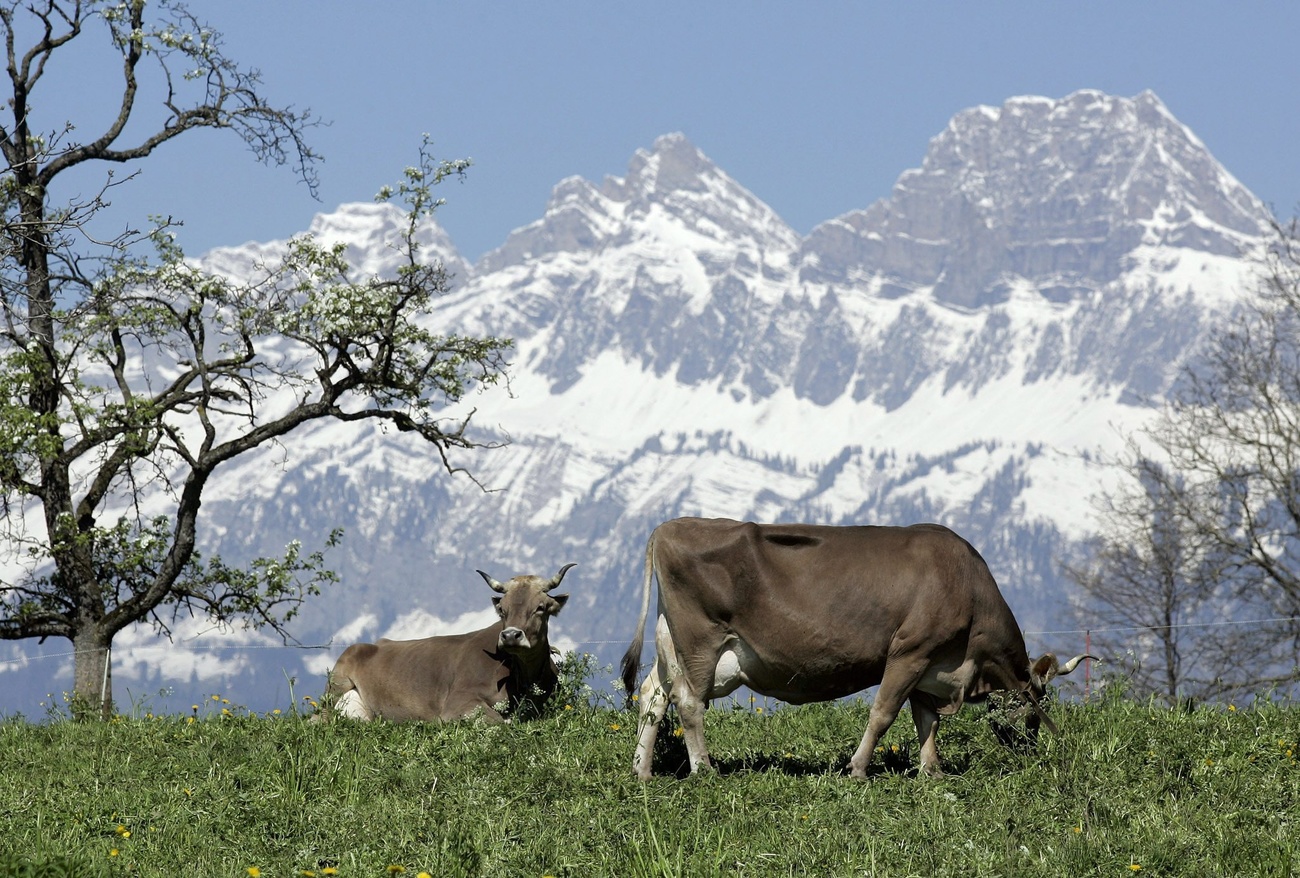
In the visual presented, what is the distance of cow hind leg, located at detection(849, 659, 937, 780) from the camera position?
12.7 m

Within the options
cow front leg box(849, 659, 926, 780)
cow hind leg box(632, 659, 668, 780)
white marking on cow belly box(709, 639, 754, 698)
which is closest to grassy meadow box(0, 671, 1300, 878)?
cow hind leg box(632, 659, 668, 780)

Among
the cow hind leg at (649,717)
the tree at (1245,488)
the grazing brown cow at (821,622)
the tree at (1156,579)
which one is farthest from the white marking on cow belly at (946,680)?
the tree at (1245,488)

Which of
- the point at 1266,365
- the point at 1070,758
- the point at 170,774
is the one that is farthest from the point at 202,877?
the point at 1266,365

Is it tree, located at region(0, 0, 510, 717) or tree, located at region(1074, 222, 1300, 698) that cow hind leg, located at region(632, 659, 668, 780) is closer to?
tree, located at region(0, 0, 510, 717)

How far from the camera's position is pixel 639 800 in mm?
11438

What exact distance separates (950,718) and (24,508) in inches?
669

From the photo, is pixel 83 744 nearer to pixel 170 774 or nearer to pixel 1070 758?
pixel 170 774

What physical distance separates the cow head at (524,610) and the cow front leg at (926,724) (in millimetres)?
4681

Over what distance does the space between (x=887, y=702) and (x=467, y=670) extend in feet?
20.5

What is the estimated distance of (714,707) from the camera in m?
16.6

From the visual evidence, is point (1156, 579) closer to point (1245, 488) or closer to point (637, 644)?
point (1245, 488)

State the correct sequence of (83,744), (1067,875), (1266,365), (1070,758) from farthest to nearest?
(1266,365), (83,744), (1070,758), (1067,875)

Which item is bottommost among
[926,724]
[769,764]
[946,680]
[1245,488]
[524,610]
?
[769,764]

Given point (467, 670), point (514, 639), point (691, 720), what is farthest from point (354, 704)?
Answer: point (691, 720)
